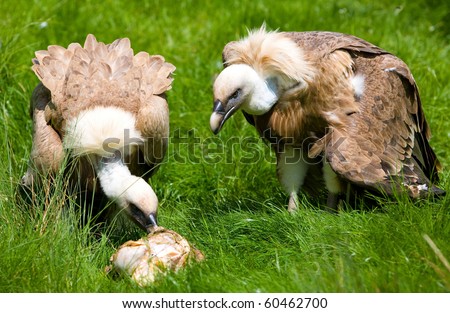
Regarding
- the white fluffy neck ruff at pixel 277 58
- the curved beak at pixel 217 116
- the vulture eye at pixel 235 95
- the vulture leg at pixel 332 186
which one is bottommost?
the vulture leg at pixel 332 186

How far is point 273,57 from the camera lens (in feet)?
19.0

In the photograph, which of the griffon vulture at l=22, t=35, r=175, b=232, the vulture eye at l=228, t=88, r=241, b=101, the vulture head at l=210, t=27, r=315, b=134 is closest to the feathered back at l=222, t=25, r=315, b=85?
the vulture head at l=210, t=27, r=315, b=134

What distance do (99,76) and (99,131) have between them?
0.53 metres

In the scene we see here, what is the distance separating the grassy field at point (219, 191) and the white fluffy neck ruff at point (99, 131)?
41 cm

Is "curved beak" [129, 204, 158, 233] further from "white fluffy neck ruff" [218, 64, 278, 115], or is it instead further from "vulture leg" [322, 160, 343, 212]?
"vulture leg" [322, 160, 343, 212]

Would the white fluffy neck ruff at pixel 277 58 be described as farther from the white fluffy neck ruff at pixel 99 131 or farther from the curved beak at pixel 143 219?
the curved beak at pixel 143 219

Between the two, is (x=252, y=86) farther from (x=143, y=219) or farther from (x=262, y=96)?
(x=143, y=219)

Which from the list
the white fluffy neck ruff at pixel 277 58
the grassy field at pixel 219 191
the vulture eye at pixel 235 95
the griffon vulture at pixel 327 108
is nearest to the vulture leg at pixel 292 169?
the griffon vulture at pixel 327 108

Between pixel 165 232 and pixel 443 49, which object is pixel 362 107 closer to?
pixel 165 232

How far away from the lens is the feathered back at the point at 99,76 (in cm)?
603

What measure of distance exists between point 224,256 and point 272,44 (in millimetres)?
1499

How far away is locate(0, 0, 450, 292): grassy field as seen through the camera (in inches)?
191

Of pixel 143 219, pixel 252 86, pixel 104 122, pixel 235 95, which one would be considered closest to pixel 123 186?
pixel 143 219

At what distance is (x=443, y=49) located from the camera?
28.8 feet
